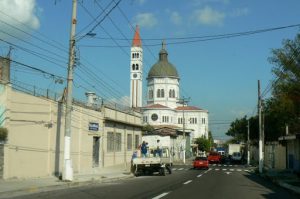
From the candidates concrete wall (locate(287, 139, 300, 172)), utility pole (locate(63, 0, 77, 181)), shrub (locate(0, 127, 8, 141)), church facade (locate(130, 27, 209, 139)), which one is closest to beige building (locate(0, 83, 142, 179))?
shrub (locate(0, 127, 8, 141))

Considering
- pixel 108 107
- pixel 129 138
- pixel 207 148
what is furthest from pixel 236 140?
pixel 108 107

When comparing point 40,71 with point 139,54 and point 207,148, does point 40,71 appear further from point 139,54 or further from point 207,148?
point 207,148

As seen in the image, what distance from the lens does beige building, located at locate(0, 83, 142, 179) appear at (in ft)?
83.2

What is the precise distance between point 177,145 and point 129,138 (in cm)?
4752

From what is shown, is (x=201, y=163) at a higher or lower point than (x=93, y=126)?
lower

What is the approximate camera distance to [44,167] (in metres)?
29.3

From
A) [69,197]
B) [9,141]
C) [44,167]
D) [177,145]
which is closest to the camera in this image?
[69,197]

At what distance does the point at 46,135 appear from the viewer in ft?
96.7

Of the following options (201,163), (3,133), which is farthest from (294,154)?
(3,133)

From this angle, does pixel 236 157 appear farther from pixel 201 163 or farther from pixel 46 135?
pixel 46 135

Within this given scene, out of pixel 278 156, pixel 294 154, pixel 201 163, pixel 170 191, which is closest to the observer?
pixel 170 191

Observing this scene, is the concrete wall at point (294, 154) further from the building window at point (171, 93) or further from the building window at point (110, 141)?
the building window at point (171, 93)

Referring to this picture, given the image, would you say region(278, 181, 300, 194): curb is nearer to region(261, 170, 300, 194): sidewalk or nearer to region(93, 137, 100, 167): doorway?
region(261, 170, 300, 194): sidewalk

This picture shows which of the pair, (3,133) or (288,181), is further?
(288,181)
